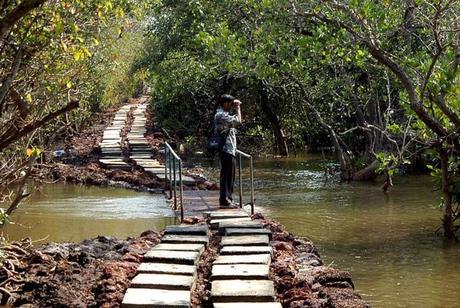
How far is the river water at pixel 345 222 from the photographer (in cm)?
813

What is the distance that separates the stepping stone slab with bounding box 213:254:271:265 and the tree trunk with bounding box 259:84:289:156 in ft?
51.6

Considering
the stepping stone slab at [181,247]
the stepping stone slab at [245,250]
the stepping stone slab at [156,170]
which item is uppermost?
the stepping stone slab at [156,170]

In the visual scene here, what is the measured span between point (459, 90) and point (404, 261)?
2.31m

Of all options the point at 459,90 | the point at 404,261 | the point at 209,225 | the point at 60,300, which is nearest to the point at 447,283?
Result: the point at 404,261

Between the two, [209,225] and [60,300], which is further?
[209,225]

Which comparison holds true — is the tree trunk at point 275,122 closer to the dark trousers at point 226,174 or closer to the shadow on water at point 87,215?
the shadow on water at point 87,215

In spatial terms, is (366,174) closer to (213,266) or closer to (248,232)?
(248,232)

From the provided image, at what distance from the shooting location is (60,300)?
20.5ft

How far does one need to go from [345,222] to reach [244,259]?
4.91 meters

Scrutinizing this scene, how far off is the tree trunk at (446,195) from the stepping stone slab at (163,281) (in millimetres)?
4527

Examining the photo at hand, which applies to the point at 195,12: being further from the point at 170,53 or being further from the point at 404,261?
A: the point at 404,261

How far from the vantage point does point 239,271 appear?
22.5 feet

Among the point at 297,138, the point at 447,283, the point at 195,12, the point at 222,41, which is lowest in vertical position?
the point at 447,283

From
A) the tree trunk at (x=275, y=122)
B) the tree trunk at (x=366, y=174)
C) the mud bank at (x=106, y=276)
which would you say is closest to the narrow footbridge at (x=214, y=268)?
the mud bank at (x=106, y=276)
